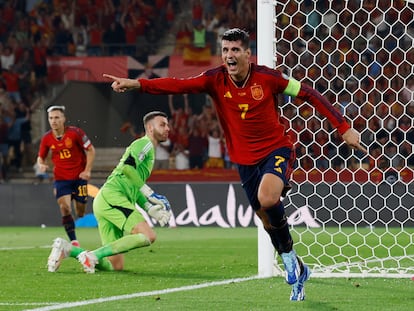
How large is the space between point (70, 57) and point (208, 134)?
405 centimetres

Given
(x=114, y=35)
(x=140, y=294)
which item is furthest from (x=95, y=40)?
(x=140, y=294)

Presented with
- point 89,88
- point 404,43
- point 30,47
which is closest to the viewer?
point 404,43

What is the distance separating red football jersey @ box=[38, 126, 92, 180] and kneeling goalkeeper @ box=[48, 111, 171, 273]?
3.78 meters

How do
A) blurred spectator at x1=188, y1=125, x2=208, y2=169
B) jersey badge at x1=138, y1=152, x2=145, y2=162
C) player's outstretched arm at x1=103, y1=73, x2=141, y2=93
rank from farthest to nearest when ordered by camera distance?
blurred spectator at x1=188, y1=125, x2=208, y2=169, jersey badge at x1=138, y1=152, x2=145, y2=162, player's outstretched arm at x1=103, y1=73, x2=141, y2=93

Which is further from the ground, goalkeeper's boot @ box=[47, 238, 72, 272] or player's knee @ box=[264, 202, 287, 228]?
player's knee @ box=[264, 202, 287, 228]

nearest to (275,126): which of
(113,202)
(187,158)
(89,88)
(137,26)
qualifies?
(113,202)

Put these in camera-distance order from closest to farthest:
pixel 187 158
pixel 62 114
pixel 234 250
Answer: pixel 234 250, pixel 62 114, pixel 187 158

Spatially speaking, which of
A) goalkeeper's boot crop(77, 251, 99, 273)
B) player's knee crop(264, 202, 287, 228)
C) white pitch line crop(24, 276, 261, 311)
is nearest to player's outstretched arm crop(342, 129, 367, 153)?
player's knee crop(264, 202, 287, 228)

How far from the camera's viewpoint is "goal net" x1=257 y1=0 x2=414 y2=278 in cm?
1272

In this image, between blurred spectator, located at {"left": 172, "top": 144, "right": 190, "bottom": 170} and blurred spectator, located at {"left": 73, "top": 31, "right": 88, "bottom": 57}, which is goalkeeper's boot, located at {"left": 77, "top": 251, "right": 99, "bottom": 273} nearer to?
blurred spectator, located at {"left": 172, "top": 144, "right": 190, "bottom": 170}

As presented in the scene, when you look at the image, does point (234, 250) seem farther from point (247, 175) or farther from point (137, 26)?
point (137, 26)

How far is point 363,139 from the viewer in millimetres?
16703

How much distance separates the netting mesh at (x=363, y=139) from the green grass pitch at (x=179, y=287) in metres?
1.87

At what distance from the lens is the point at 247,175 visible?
299 inches
